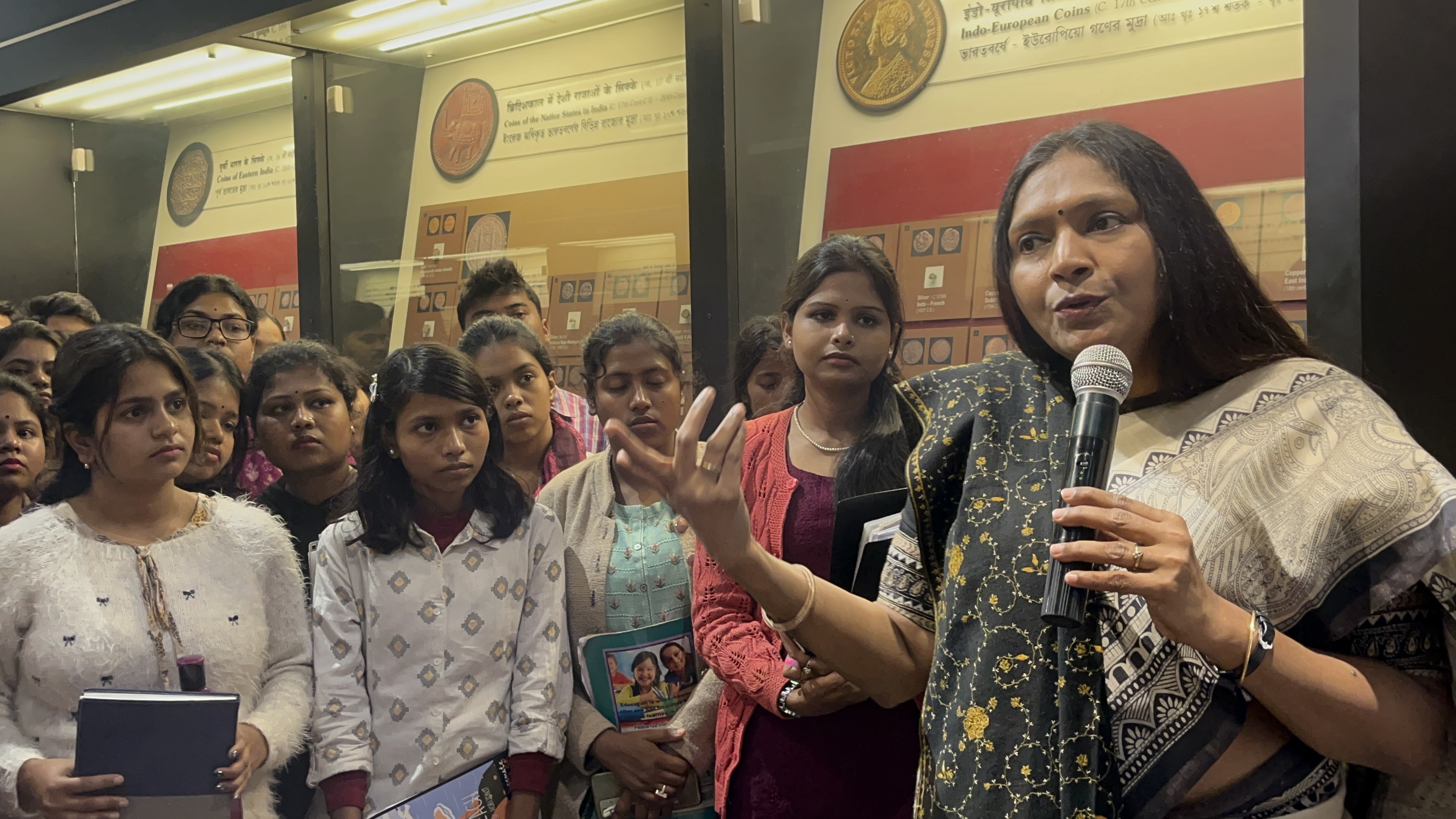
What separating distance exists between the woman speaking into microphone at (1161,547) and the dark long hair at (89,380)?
135 centimetres

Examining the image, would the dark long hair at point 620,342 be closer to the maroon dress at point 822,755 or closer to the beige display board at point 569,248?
the beige display board at point 569,248

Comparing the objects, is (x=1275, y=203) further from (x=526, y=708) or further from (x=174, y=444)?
(x=174, y=444)

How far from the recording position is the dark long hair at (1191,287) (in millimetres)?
1334

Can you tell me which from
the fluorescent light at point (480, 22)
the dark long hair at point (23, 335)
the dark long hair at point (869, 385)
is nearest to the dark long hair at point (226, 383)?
the dark long hair at point (23, 335)

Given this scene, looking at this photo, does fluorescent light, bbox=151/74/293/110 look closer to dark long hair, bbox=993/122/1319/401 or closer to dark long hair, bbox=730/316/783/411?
dark long hair, bbox=730/316/783/411

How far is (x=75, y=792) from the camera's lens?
6.27ft

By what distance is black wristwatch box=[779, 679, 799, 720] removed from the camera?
2006 mm

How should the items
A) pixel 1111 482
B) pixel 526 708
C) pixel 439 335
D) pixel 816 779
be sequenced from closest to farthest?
pixel 1111 482, pixel 816 779, pixel 526 708, pixel 439 335

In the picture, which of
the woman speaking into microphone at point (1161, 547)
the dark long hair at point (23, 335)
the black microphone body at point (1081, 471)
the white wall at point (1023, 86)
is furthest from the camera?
the dark long hair at point (23, 335)

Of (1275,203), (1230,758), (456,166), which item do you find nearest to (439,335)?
(456,166)

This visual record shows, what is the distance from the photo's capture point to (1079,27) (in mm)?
2414

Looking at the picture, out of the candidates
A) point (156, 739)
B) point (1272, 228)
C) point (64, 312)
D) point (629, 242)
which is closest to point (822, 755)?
point (156, 739)

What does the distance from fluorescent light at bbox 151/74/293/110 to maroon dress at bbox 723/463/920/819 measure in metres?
3.08

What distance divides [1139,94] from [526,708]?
176cm
